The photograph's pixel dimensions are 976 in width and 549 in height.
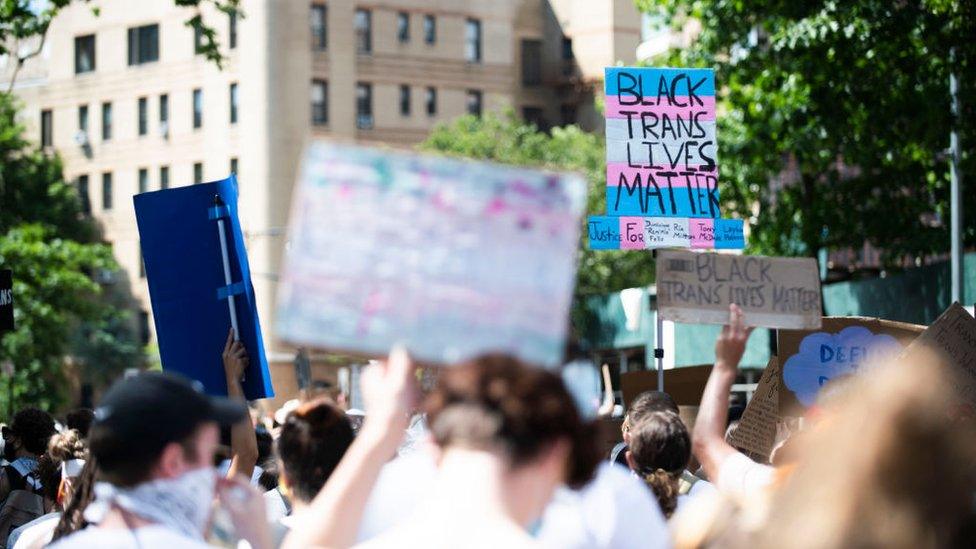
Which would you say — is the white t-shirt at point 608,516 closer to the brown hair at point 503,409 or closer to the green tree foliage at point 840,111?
the brown hair at point 503,409

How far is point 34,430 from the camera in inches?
386

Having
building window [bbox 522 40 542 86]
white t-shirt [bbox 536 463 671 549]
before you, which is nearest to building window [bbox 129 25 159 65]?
building window [bbox 522 40 542 86]

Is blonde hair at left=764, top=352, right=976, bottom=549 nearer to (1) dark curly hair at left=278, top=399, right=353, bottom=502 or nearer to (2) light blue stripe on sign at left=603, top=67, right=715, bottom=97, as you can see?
(1) dark curly hair at left=278, top=399, right=353, bottom=502

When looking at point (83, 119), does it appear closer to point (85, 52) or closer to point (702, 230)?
point (85, 52)

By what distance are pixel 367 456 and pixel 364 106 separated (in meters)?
59.4

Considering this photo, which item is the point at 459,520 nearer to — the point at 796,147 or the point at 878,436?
the point at 878,436

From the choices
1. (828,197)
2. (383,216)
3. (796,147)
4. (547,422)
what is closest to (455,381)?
(547,422)

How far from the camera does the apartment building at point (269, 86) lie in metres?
60.1

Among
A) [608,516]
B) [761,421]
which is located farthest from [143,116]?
[608,516]

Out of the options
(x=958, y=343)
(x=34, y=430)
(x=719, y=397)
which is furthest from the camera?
→ (x=34, y=430)

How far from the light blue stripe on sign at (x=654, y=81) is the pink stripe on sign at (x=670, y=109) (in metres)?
0.04

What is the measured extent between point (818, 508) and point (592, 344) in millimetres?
41224

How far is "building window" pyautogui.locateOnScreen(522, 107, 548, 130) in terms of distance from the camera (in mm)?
67812

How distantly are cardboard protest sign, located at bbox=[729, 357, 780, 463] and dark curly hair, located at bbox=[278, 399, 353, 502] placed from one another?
4285 millimetres
